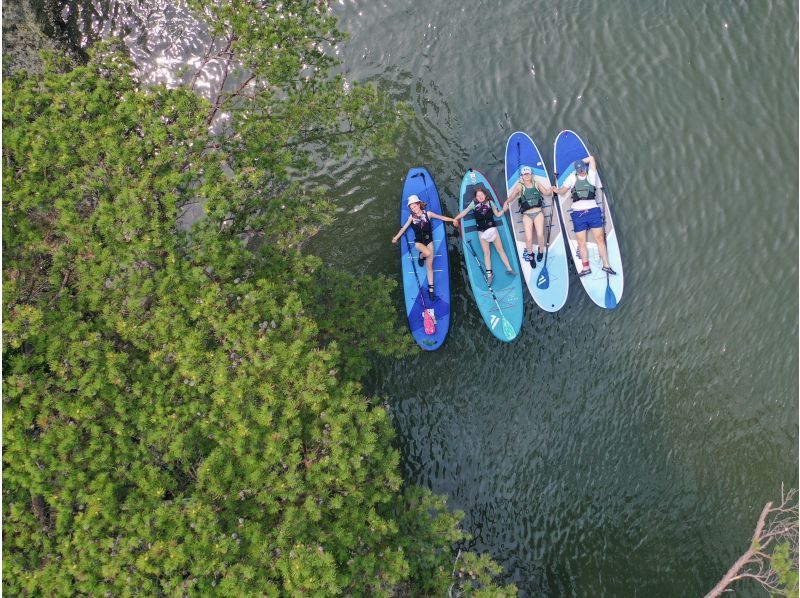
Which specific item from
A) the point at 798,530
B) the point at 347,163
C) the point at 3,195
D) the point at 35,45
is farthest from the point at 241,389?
the point at 798,530

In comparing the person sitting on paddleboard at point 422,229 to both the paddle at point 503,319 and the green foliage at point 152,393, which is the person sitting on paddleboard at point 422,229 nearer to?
the paddle at point 503,319

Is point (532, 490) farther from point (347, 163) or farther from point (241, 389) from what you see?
point (347, 163)

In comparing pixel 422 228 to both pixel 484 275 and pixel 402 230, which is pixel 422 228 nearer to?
pixel 402 230

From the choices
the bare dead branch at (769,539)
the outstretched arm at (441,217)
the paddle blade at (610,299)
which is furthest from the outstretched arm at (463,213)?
the bare dead branch at (769,539)

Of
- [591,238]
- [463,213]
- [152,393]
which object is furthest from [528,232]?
[152,393]

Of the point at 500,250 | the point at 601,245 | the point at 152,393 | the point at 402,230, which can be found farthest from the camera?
the point at 500,250

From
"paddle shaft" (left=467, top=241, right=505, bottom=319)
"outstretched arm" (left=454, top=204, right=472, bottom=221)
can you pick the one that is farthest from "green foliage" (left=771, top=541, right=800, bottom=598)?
"outstretched arm" (left=454, top=204, right=472, bottom=221)
